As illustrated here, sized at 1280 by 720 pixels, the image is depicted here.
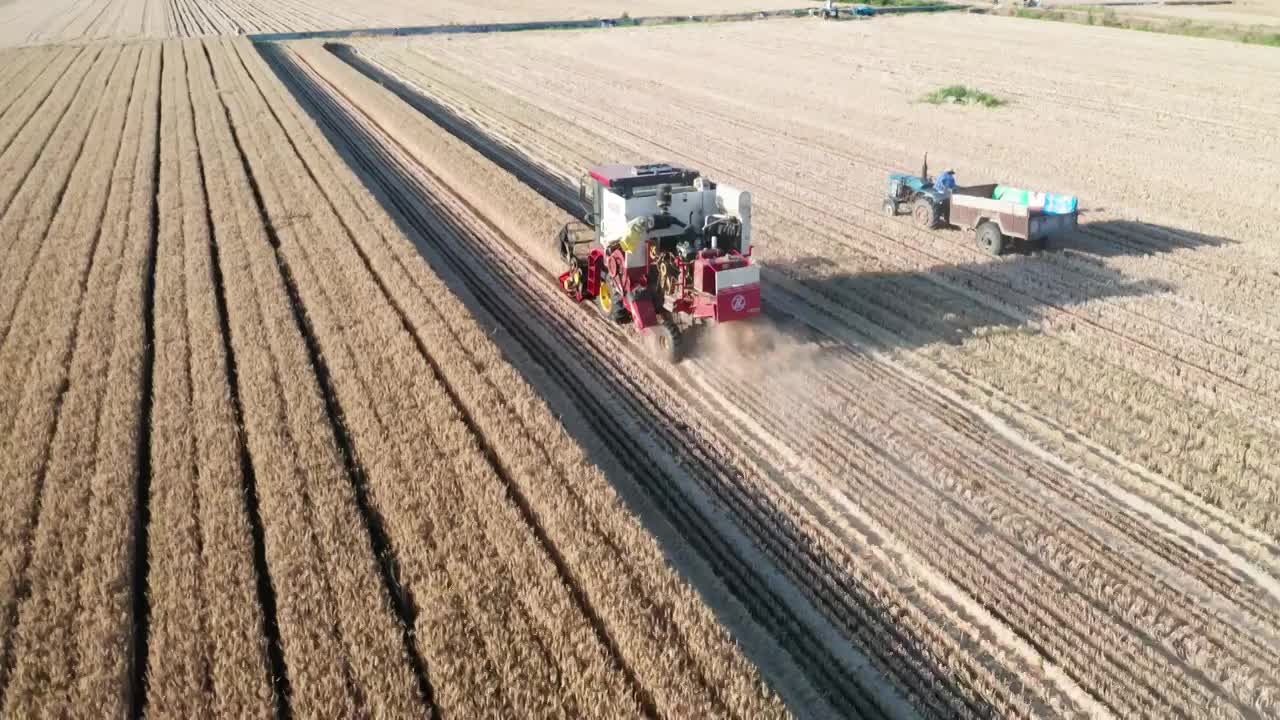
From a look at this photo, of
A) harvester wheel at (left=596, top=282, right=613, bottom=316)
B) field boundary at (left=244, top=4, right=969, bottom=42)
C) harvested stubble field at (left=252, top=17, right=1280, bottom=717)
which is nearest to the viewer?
harvested stubble field at (left=252, top=17, right=1280, bottom=717)

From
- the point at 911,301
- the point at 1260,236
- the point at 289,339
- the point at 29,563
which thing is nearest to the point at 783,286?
the point at 911,301

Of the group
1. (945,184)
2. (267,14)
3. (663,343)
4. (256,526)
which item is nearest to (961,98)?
(945,184)

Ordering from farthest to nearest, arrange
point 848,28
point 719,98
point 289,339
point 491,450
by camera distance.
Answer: point 848,28 → point 719,98 → point 289,339 → point 491,450

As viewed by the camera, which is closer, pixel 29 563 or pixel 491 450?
pixel 29 563

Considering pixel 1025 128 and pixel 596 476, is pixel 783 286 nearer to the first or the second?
pixel 596 476

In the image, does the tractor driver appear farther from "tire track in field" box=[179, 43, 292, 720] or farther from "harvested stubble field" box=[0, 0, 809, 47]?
"harvested stubble field" box=[0, 0, 809, 47]

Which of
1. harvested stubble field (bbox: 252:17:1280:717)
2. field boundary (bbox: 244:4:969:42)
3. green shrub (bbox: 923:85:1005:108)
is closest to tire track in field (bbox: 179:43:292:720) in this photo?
harvested stubble field (bbox: 252:17:1280:717)

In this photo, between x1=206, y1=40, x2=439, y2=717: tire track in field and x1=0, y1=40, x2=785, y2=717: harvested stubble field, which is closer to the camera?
x1=0, y1=40, x2=785, y2=717: harvested stubble field
